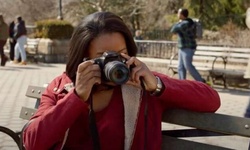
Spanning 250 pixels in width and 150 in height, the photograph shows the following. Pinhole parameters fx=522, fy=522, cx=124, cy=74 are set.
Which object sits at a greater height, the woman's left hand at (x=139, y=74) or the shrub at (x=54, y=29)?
the woman's left hand at (x=139, y=74)

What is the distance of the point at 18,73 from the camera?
13.4m

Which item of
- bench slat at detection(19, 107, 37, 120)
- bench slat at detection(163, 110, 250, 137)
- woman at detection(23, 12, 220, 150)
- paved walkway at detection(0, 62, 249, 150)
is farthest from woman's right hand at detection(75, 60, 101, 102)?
paved walkway at detection(0, 62, 249, 150)

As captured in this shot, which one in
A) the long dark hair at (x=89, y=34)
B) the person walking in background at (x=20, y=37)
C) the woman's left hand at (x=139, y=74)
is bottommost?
the person walking in background at (x=20, y=37)

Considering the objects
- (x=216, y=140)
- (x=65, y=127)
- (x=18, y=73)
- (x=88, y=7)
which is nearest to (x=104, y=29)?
(x=65, y=127)

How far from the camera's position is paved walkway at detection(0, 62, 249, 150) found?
5483 mm

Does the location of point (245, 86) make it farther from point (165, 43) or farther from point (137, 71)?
point (137, 71)

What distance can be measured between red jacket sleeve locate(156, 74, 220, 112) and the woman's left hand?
12 centimetres

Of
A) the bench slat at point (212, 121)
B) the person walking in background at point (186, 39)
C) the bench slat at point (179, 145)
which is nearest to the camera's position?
the bench slat at point (212, 121)

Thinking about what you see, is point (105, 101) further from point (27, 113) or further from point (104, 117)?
point (27, 113)

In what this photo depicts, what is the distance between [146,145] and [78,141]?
0.34m

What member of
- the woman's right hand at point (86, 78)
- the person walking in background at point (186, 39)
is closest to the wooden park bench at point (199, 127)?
the woman's right hand at point (86, 78)

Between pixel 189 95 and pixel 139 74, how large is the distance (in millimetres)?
389

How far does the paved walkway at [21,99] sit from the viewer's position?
5.48 m

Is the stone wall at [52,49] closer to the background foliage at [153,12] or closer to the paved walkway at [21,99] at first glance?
the paved walkway at [21,99]
